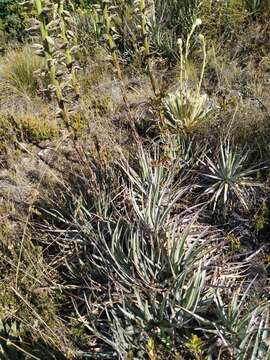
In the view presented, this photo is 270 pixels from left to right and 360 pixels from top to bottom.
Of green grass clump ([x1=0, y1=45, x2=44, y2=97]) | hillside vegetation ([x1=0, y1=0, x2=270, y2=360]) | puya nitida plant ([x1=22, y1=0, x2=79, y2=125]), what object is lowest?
hillside vegetation ([x1=0, y1=0, x2=270, y2=360])

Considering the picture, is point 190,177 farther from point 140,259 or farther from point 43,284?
point 43,284

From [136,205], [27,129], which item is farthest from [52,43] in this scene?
[27,129]

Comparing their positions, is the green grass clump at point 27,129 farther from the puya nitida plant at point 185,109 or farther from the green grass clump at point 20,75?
the puya nitida plant at point 185,109

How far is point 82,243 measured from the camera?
3.22 metres

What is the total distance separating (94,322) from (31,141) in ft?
8.32

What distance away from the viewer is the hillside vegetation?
2.55m

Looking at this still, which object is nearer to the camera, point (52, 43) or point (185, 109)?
point (52, 43)

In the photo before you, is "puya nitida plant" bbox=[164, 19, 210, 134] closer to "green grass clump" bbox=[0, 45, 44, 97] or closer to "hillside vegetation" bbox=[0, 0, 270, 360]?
"hillside vegetation" bbox=[0, 0, 270, 360]

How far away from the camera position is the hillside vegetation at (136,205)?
255cm

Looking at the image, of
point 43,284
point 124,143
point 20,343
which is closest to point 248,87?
point 124,143

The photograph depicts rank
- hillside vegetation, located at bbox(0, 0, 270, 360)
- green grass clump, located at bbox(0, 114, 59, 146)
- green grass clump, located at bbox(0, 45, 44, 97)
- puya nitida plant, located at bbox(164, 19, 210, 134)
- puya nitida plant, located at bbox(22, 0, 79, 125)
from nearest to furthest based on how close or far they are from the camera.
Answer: hillside vegetation, located at bbox(0, 0, 270, 360) < puya nitida plant, located at bbox(22, 0, 79, 125) < puya nitida plant, located at bbox(164, 19, 210, 134) < green grass clump, located at bbox(0, 114, 59, 146) < green grass clump, located at bbox(0, 45, 44, 97)

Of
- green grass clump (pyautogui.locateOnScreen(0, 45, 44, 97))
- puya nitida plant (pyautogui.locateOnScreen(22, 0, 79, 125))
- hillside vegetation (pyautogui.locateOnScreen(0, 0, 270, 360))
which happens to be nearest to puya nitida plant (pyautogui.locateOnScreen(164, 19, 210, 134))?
hillside vegetation (pyautogui.locateOnScreen(0, 0, 270, 360))

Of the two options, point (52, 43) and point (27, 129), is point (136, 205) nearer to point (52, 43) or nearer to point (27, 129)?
point (52, 43)

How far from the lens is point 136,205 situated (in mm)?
3105
